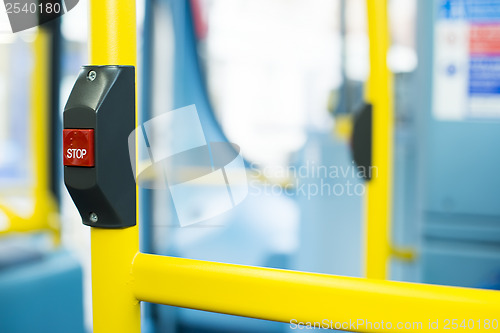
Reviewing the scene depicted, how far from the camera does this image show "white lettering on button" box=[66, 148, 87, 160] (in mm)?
612

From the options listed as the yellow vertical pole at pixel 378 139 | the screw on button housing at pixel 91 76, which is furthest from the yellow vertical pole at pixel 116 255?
the yellow vertical pole at pixel 378 139

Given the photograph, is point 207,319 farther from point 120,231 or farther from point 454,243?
point 120,231

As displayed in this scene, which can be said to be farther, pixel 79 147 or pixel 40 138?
pixel 40 138

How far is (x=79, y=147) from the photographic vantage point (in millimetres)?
614

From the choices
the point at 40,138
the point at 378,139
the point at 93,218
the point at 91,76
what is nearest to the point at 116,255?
the point at 93,218

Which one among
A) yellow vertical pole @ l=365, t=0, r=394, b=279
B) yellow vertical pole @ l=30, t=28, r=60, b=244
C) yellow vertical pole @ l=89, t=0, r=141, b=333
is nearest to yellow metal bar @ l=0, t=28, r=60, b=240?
yellow vertical pole @ l=30, t=28, r=60, b=244

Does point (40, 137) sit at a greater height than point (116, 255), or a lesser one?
greater

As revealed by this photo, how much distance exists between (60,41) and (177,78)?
0.65 meters

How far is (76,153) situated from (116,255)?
13cm

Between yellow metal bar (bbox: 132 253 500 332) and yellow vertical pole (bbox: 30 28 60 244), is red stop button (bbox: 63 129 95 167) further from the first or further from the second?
yellow vertical pole (bbox: 30 28 60 244)

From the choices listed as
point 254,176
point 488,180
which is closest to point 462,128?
point 488,180

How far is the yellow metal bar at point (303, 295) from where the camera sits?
55 cm

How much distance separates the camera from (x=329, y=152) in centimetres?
228

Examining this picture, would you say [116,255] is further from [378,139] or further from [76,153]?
[378,139]
